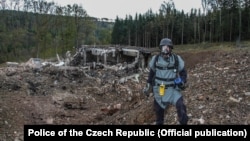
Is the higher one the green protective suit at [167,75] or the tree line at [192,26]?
the tree line at [192,26]

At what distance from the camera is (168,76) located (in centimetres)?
737

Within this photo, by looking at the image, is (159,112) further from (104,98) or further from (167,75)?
(104,98)

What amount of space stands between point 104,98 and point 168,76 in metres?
9.53

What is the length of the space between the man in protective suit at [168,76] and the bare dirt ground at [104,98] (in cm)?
123

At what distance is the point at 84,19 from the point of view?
5256cm

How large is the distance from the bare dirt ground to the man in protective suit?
1232 millimetres

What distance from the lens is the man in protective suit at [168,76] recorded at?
730cm

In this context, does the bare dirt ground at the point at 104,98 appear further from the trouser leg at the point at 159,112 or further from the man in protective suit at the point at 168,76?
the man in protective suit at the point at 168,76

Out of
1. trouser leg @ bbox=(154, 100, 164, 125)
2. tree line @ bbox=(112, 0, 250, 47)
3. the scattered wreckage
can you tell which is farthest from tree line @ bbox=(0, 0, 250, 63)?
trouser leg @ bbox=(154, 100, 164, 125)

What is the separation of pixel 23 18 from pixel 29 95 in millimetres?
57516

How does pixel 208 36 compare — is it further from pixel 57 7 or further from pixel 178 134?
pixel 178 134

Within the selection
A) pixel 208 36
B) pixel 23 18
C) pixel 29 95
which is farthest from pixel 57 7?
pixel 29 95

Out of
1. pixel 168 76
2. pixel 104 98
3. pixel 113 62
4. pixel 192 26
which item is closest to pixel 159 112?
pixel 168 76

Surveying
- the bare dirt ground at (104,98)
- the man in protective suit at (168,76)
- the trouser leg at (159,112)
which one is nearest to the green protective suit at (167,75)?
the man in protective suit at (168,76)
